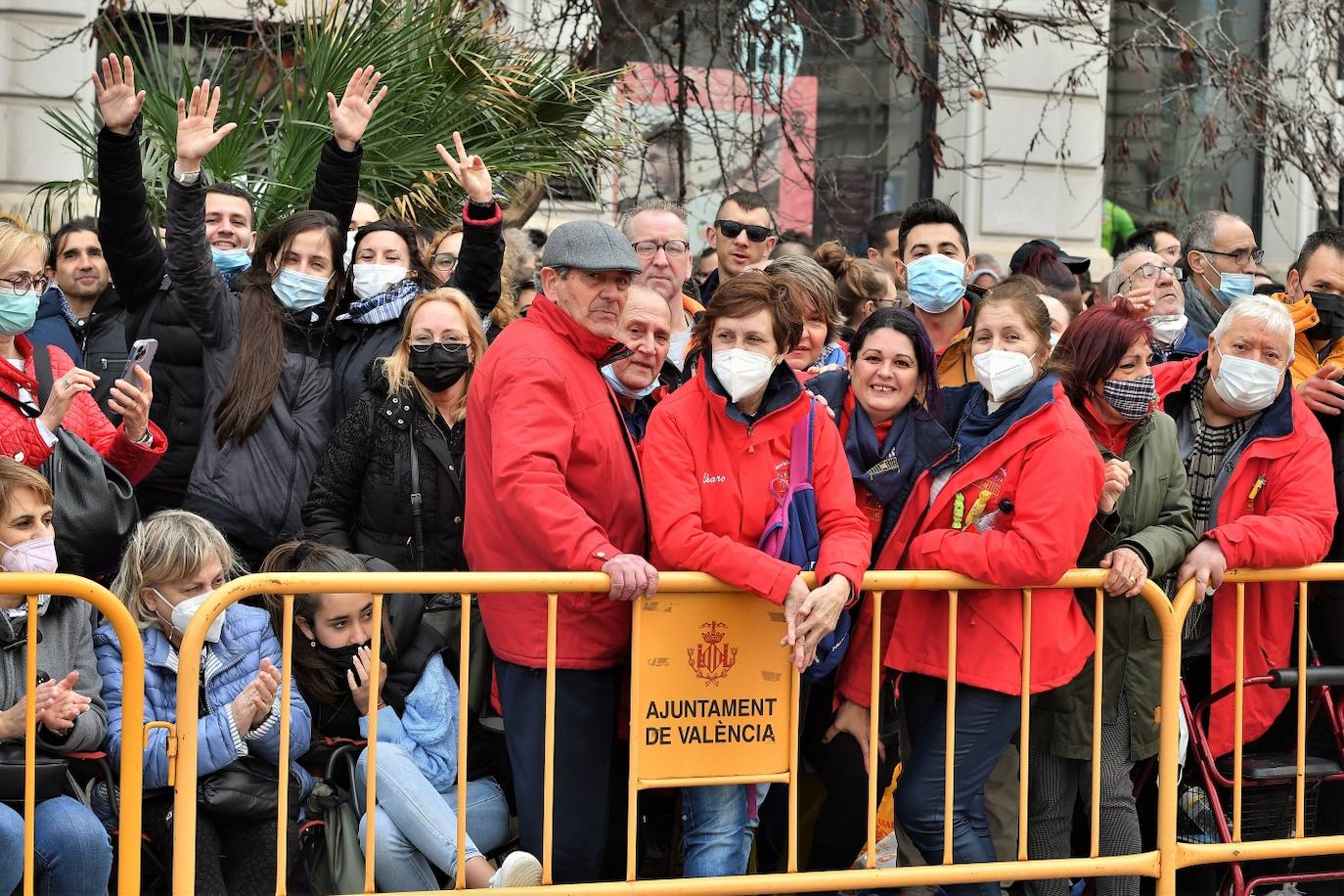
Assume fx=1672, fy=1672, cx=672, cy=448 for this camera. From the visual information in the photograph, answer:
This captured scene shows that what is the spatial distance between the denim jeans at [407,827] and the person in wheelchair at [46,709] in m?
0.77

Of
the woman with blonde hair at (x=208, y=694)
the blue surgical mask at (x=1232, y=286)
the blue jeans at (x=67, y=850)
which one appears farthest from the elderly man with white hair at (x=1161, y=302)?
the blue jeans at (x=67, y=850)

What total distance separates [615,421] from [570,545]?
0.50 m

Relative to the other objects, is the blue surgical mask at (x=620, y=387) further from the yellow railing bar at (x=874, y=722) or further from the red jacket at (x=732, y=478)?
the yellow railing bar at (x=874, y=722)

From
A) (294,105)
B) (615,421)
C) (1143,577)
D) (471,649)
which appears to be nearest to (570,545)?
(615,421)

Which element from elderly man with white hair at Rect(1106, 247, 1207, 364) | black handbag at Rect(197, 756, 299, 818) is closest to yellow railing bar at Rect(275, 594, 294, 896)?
black handbag at Rect(197, 756, 299, 818)

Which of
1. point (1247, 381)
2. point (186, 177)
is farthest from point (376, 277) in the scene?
point (1247, 381)

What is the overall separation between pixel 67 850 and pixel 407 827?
36.8 inches

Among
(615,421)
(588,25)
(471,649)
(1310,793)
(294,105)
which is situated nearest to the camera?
(615,421)

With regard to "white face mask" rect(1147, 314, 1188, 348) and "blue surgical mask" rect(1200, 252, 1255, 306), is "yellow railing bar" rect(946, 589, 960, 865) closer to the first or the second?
"white face mask" rect(1147, 314, 1188, 348)

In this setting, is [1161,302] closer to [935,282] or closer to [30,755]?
[935,282]

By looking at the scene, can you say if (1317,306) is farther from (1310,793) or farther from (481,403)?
(481,403)

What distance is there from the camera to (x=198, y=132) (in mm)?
5879

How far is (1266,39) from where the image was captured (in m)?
12.5

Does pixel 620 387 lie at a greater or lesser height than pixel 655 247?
lesser
